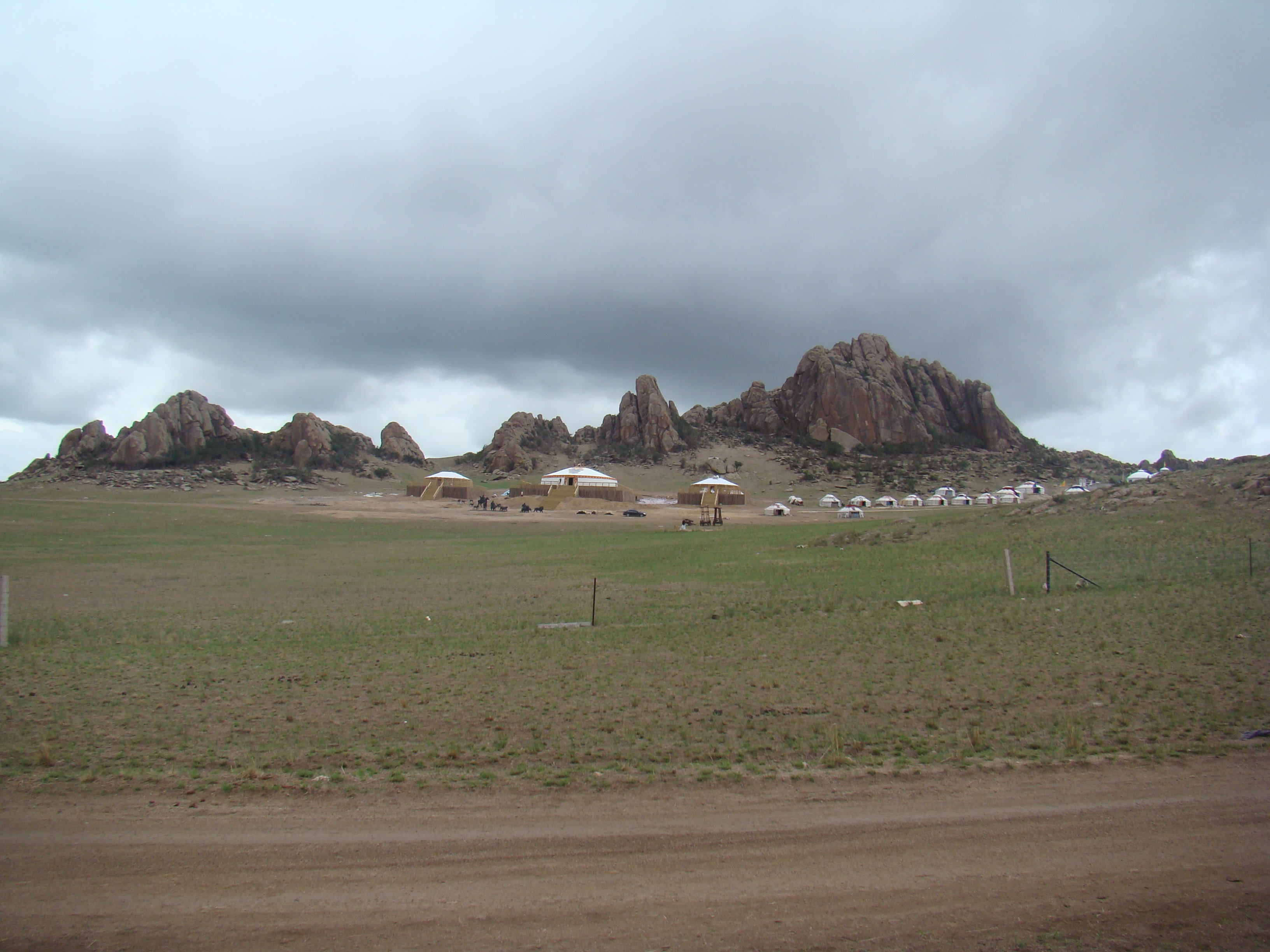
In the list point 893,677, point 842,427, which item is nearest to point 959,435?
point 842,427

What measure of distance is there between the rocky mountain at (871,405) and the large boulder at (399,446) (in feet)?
194

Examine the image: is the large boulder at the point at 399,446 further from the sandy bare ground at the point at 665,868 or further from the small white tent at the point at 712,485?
the sandy bare ground at the point at 665,868

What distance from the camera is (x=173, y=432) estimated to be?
386ft

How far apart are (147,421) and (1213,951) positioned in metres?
139

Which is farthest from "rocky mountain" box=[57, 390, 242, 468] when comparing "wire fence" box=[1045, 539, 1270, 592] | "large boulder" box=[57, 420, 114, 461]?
"wire fence" box=[1045, 539, 1270, 592]

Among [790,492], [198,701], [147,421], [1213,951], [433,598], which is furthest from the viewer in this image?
[147,421]

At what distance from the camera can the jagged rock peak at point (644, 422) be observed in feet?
437

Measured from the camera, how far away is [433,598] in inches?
876

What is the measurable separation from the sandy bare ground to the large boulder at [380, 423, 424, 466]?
147949 mm

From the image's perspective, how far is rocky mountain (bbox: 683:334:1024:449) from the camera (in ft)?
443

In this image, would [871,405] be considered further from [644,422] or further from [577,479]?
[577,479]

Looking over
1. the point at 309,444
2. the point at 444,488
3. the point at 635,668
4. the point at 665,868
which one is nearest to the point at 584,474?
the point at 444,488

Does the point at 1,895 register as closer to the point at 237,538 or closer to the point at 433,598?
the point at 433,598

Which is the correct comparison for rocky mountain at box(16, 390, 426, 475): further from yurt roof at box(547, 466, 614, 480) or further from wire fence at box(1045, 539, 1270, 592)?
wire fence at box(1045, 539, 1270, 592)
